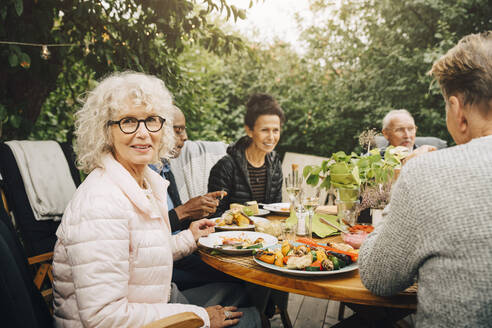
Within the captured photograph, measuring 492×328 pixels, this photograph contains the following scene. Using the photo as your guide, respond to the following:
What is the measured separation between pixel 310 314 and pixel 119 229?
2.27 meters

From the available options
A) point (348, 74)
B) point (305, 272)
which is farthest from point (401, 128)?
point (305, 272)

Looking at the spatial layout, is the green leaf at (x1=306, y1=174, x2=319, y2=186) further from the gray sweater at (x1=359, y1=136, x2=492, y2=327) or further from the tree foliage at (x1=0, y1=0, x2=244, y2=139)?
the tree foliage at (x1=0, y1=0, x2=244, y2=139)

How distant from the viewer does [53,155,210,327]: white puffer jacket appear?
105cm

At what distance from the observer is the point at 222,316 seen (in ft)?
→ 4.65

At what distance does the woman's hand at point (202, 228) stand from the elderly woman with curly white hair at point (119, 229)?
295mm

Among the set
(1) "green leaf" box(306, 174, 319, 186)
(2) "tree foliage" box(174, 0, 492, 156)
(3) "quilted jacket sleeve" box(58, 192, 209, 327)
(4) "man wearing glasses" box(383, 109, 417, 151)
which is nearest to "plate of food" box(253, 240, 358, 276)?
A: (3) "quilted jacket sleeve" box(58, 192, 209, 327)

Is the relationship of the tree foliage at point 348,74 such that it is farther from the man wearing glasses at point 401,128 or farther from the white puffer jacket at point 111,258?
the white puffer jacket at point 111,258

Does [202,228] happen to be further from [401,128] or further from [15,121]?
[401,128]

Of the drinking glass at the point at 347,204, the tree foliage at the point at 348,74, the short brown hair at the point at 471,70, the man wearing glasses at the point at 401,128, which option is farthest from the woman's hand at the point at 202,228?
the man wearing glasses at the point at 401,128

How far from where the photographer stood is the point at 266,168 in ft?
10.1

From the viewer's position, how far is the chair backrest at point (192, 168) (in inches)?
139

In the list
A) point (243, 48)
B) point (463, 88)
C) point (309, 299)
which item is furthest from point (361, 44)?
point (463, 88)

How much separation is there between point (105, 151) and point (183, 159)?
7.25ft

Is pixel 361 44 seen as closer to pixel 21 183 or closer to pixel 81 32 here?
pixel 81 32
